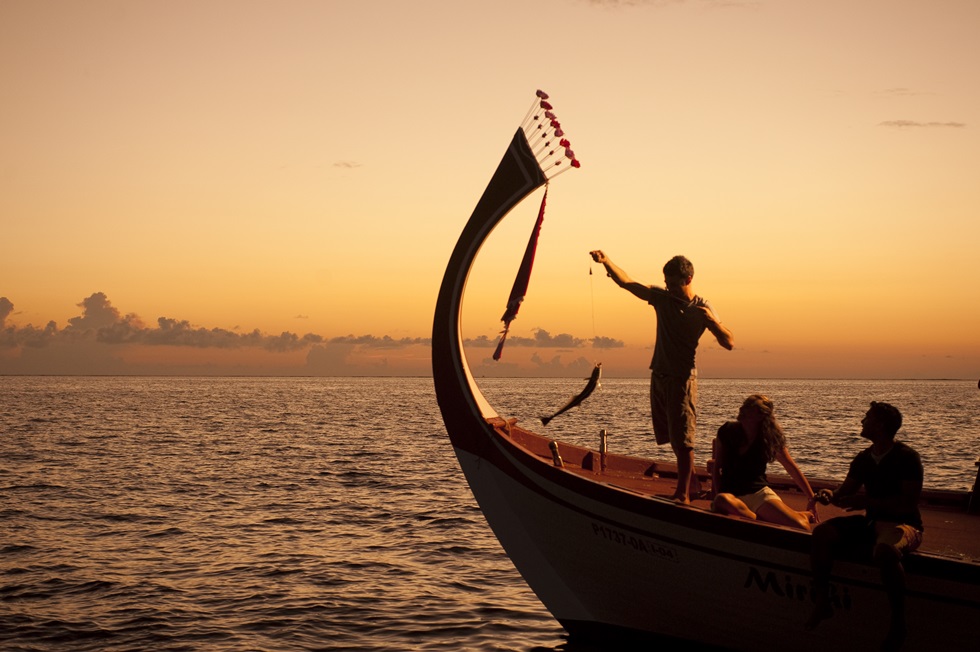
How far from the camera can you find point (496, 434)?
10336 millimetres

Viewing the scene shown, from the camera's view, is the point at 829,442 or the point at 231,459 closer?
the point at 231,459

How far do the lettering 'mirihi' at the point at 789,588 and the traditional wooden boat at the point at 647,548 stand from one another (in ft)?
0.03

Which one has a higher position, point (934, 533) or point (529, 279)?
point (529, 279)

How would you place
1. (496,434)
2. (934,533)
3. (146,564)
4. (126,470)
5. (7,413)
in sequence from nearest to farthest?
1. (934,533)
2. (496,434)
3. (146,564)
4. (126,470)
5. (7,413)

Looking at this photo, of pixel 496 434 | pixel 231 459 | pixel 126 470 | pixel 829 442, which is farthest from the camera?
pixel 829 442

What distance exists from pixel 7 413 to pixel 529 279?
237 feet

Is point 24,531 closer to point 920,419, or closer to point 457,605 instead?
point 457,605

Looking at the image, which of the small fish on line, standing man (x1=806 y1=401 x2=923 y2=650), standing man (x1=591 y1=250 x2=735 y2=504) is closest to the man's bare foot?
standing man (x1=806 y1=401 x2=923 y2=650)

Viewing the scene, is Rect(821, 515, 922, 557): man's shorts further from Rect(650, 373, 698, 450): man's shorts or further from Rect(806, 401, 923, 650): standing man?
Rect(650, 373, 698, 450): man's shorts

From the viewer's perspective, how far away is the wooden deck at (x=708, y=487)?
8.38 metres

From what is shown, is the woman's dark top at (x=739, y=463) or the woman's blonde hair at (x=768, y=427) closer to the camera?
the woman's blonde hair at (x=768, y=427)

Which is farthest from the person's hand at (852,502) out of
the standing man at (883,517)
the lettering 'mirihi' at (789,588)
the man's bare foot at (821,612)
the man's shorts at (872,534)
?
the man's bare foot at (821,612)

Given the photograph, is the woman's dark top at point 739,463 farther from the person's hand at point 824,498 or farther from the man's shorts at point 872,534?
the man's shorts at point 872,534

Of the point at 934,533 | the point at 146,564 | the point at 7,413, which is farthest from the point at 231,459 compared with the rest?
the point at 7,413
